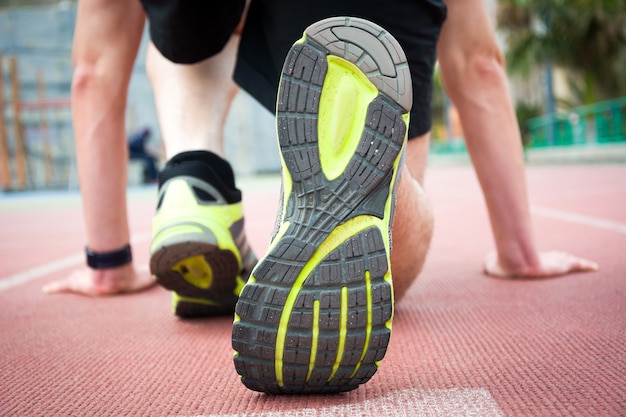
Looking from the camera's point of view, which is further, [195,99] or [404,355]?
[195,99]

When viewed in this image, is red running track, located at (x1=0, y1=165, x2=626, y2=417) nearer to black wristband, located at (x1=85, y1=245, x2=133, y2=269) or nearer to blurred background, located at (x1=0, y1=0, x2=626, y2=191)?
black wristband, located at (x1=85, y1=245, x2=133, y2=269)

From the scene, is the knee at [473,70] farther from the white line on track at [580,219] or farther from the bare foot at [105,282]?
the white line on track at [580,219]

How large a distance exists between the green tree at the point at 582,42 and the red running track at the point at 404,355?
19.9m

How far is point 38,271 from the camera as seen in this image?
2861 millimetres

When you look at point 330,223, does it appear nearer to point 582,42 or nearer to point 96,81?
point 96,81

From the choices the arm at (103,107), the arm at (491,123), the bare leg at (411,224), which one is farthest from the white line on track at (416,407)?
the arm at (103,107)

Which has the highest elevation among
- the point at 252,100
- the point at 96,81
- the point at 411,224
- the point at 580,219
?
the point at 252,100

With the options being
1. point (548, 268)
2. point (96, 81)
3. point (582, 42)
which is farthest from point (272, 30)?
point (582, 42)

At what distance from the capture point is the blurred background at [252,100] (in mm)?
12945

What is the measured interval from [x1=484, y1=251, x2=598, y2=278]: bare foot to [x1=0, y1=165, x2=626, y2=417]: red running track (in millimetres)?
42

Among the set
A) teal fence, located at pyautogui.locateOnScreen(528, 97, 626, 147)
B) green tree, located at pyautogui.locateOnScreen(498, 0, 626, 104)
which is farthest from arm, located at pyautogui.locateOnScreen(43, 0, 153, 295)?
green tree, located at pyautogui.locateOnScreen(498, 0, 626, 104)

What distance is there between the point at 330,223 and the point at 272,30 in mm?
571

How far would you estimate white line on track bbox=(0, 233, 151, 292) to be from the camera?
2.55 m

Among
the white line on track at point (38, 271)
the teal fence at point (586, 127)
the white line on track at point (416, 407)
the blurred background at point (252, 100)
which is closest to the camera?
the white line on track at point (416, 407)
